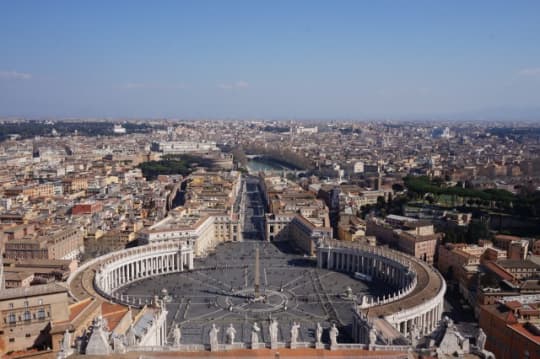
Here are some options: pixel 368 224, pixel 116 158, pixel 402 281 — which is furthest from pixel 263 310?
pixel 116 158

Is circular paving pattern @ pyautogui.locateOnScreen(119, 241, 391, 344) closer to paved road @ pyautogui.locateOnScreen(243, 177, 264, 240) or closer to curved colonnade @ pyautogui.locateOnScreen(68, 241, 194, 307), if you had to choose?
curved colonnade @ pyautogui.locateOnScreen(68, 241, 194, 307)

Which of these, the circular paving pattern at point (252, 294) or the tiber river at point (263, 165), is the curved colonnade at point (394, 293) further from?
the tiber river at point (263, 165)

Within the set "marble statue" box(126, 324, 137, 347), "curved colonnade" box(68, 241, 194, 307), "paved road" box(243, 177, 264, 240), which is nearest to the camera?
"marble statue" box(126, 324, 137, 347)

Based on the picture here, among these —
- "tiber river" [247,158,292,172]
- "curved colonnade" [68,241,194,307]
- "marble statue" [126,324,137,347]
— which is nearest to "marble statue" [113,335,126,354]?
"marble statue" [126,324,137,347]

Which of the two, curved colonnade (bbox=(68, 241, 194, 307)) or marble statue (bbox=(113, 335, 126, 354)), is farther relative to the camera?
curved colonnade (bbox=(68, 241, 194, 307))

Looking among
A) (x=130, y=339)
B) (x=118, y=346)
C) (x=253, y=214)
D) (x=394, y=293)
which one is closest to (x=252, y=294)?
(x=394, y=293)

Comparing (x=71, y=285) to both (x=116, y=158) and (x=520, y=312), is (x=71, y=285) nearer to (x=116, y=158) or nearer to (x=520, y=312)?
(x=520, y=312)

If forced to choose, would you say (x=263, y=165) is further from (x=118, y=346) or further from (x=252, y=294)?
(x=118, y=346)
